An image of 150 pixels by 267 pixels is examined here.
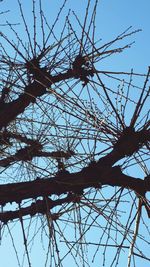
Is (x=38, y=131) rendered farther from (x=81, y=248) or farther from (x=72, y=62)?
(x=81, y=248)

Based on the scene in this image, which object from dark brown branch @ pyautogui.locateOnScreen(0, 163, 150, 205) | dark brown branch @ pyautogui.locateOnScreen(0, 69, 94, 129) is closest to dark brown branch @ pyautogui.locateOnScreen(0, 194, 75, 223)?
dark brown branch @ pyautogui.locateOnScreen(0, 163, 150, 205)

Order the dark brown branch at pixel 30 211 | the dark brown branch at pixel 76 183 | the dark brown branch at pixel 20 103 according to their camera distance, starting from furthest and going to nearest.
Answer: the dark brown branch at pixel 20 103 → the dark brown branch at pixel 30 211 → the dark brown branch at pixel 76 183

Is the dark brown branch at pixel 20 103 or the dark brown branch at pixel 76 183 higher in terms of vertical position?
the dark brown branch at pixel 20 103

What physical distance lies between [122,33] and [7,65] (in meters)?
1.39

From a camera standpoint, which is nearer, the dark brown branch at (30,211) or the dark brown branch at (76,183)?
the dark brown branch at (76,183)

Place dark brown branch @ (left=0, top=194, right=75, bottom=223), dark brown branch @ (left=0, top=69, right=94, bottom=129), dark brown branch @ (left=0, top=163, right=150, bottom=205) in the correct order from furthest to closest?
dark brown branch @ (left=0, top=69, right=94, bottom=129) → dark brown branch @ (left=0, top=194, right=75, bottom=223) → dark brown branch @ (left=0, top=163, right=150, bottom=205)

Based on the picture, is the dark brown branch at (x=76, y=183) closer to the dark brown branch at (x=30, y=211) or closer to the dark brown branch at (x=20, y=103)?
the dark brown branch at (x=30, y=211)

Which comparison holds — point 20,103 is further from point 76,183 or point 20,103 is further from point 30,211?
point 76,183

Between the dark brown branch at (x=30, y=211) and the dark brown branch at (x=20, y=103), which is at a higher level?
the dark brown branch at (x=20, y=103)

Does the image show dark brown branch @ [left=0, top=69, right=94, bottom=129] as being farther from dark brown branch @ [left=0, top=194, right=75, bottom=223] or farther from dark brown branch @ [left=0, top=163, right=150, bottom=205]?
dark brown branch @ [left=0, top=163, right=150, bottom=205]

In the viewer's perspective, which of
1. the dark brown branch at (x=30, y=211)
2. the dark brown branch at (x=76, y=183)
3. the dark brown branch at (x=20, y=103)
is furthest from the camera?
the dark brown branch at (x=20, y=103)

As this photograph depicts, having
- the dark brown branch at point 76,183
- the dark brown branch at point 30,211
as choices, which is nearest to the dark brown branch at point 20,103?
the dark brown branch at point 30,211

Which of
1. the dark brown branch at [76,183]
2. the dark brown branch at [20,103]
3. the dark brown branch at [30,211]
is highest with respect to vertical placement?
the dark brown branch at [20,103]

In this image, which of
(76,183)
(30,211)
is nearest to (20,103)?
(30,211)
